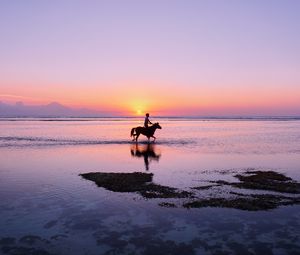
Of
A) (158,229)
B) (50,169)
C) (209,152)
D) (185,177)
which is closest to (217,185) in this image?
(185,177)

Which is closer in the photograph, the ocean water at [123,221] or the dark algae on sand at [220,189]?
the ocean water at [123,221]

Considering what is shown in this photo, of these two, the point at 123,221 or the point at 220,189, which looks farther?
the point at 220,189

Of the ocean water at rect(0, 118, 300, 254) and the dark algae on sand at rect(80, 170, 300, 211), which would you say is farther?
the dark algae on sand at rect(80, 170, 300, 211)

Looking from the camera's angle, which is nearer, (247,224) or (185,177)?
(247,224)

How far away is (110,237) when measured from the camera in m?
11.0

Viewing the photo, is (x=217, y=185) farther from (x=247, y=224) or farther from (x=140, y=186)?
(x=247, y=224)

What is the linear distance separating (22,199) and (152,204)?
17.3ft

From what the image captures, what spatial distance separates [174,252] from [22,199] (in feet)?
25.5

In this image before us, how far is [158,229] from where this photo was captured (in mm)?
11680

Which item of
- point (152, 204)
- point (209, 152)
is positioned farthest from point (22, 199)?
point (209, 152)

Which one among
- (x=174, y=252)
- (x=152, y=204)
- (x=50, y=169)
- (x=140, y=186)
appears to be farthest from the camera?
(x=50, y=169)

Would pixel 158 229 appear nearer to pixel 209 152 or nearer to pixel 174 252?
pixel 174 252

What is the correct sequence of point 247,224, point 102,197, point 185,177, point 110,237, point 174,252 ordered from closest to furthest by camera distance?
point 174,252 < point 110,237 < point 247,224 < point 102,197 < point 185,177

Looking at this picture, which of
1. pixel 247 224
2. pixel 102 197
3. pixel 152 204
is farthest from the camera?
pixel 102 197
